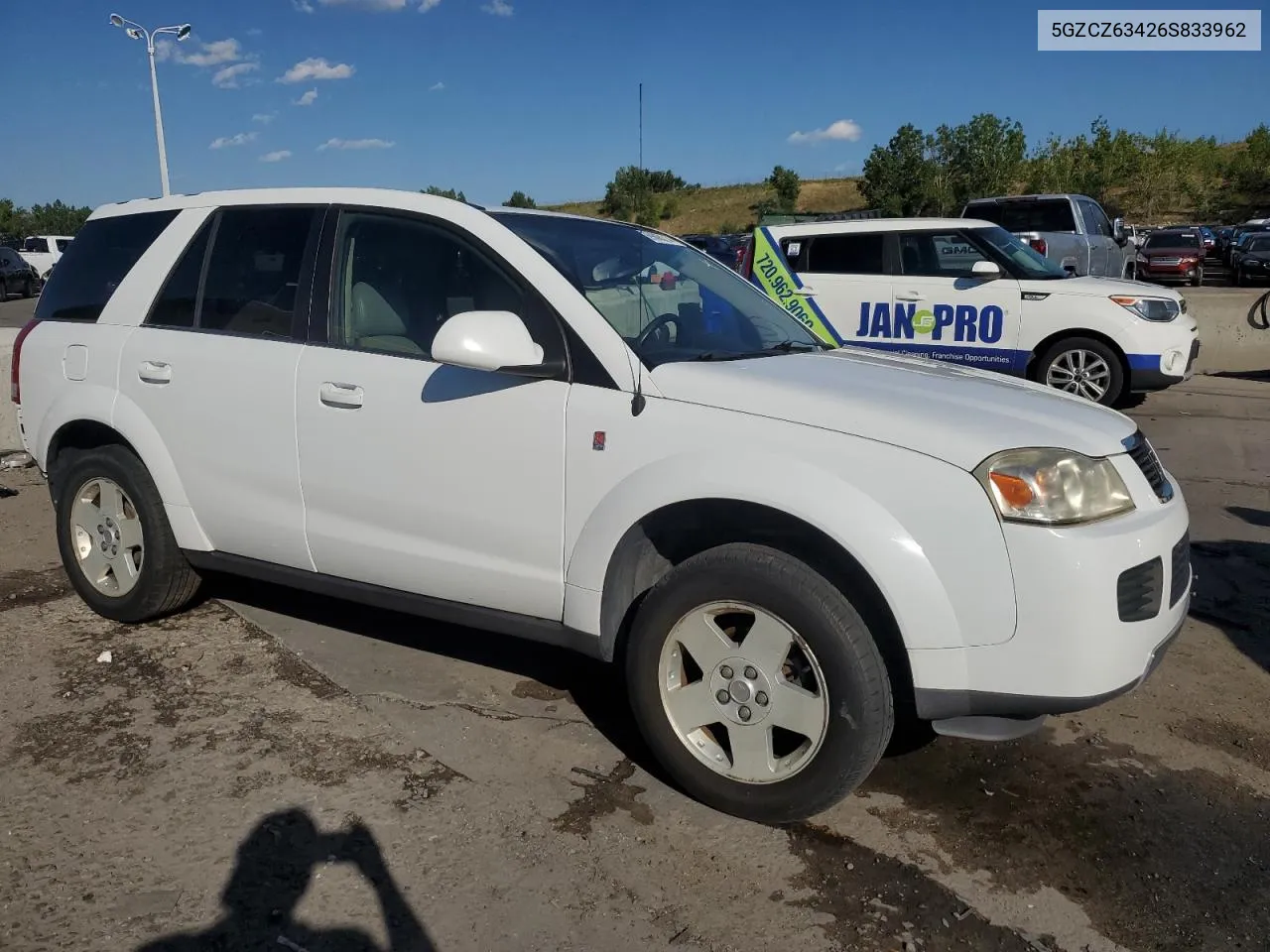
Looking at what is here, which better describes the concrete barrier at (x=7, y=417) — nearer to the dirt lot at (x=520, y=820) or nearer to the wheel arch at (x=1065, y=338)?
the dirt lot at (x=520, y=820)

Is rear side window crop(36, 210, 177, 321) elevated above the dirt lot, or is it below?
above

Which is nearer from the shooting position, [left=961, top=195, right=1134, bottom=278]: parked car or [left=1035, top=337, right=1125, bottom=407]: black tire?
[left=1035, top=337, right=1125, bottom=407]: black tire

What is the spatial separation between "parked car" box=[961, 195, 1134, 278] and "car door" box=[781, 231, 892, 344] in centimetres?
495

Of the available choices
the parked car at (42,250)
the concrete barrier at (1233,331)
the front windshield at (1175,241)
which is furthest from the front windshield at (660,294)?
the parked car at (42,250)

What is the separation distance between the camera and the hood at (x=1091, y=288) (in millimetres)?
9617

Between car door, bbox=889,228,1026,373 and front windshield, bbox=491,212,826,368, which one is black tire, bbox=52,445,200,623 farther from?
car door, bbox=889,228,1026,373

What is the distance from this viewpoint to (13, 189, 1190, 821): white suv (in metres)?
2.64

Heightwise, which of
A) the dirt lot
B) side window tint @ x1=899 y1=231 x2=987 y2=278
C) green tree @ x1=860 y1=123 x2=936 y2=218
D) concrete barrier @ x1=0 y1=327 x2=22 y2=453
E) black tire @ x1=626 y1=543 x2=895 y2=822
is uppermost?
green tree @ x1=860 y1=123 x2=936 y2=218

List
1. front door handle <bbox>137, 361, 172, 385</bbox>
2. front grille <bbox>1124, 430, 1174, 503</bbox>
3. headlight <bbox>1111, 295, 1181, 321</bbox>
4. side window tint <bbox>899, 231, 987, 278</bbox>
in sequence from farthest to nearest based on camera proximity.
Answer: side window tint <bbox>899, 231, 987, 278</bbox> < headlight <bbox>1111, 295, 1181, 321</bbox> < front door handle <bbox>137, 361, 172, 385</bbox> < front grille <bbox>1124, 430, 1174, 503</bbox>

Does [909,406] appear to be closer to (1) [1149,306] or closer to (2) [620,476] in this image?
(2) [620,476]

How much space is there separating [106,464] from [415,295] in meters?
1.67

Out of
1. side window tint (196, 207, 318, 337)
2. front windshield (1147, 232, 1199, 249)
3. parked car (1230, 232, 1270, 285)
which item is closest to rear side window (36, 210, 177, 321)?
side window tint (196, 207, 318, 337)

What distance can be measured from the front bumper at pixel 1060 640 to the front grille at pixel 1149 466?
23cm

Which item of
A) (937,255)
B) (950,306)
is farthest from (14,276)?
(950,306)
